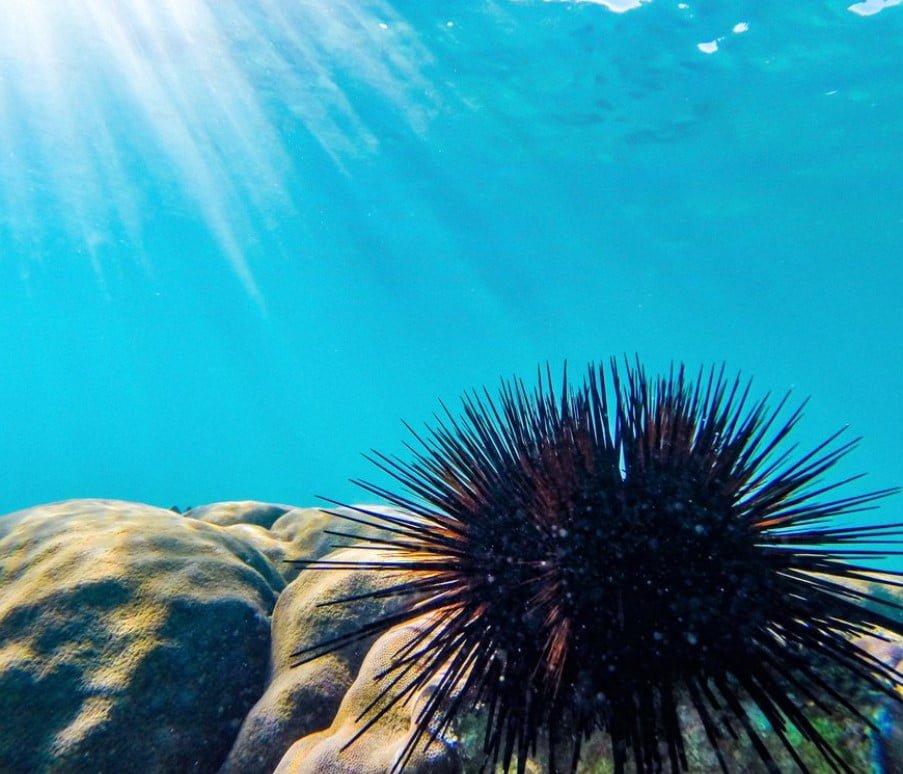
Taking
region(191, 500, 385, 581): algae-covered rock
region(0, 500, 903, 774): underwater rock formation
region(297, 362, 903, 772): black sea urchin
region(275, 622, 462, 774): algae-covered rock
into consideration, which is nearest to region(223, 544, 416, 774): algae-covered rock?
region(0, 500, 903, 774): underwater rock formation

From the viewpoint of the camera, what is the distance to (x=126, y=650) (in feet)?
11.4

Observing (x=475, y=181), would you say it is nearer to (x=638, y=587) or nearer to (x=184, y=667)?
(x=184, y=667)

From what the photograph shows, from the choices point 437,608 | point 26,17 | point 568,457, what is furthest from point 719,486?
point 26,17

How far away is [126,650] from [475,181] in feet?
96.1

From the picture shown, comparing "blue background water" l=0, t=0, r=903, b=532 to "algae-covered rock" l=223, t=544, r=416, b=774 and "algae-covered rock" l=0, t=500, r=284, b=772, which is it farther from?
"algae-covered rock" l=223, t=544, r=416, b=774

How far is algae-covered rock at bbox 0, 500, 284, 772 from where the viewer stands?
3.20 metres

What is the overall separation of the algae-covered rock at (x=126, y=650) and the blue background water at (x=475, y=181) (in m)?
18.6

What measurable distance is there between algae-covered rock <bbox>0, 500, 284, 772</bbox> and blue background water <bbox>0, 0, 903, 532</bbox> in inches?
733

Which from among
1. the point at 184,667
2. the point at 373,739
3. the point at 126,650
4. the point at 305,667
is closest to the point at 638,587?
the point at 373,739

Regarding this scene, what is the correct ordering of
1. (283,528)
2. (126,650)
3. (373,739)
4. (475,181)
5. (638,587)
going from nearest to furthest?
(638,587), (373,739), (126,650), (283,528), (475,181)

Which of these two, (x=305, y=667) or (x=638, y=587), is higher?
(x=638, y=587)

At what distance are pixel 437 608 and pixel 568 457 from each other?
0.80 m

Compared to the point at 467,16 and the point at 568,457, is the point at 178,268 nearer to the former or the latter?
the point at 467,16

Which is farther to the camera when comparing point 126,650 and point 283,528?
point 283,528
